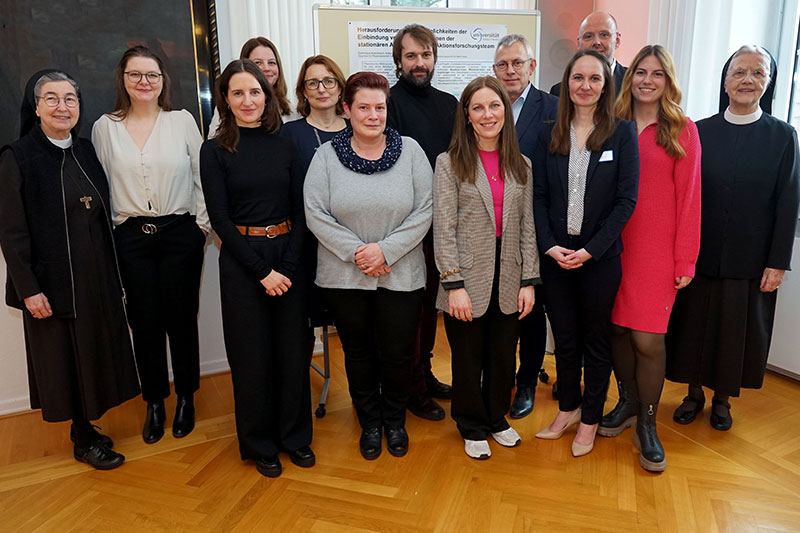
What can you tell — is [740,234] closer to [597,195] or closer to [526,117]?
[597,195]

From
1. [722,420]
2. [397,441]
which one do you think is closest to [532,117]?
[397,441]

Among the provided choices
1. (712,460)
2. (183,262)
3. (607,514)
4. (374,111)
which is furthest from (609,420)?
(183,262)

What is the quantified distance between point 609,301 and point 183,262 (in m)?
1.95

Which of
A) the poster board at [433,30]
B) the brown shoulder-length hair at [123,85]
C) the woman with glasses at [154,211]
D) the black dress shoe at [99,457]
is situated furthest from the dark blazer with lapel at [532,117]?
the black dress shoe at [99,457]

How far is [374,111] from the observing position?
2.29 meters

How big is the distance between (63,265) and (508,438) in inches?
82.5

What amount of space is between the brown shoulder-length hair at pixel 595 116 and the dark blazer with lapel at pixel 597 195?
0.09ft

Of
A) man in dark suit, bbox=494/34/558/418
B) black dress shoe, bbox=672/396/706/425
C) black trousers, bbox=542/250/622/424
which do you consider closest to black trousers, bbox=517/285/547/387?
man in dark suit, bbox=494/34/558/418

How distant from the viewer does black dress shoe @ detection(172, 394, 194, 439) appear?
285 centimetres

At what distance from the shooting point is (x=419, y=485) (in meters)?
2.38

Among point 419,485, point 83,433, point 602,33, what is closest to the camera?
point 419,485

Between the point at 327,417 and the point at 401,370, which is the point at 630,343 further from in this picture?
the point at 327,417

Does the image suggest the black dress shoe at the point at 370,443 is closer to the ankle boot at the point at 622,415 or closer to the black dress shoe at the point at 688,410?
the ankle boot at the point at 622,415

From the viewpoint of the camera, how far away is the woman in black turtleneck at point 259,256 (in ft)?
7.41
